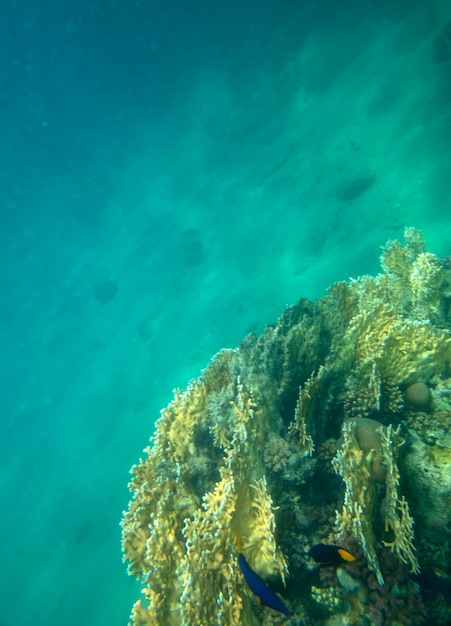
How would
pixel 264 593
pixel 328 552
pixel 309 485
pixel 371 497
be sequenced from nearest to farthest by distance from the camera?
1. pixel 264 593
2. pixel 328 552
3. pixel 371 497
4. pixel 309 485

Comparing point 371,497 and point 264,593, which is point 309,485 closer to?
point 371,497

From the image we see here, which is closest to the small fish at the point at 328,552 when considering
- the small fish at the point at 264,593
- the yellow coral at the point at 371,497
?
the yellow coral at the point at 371,497

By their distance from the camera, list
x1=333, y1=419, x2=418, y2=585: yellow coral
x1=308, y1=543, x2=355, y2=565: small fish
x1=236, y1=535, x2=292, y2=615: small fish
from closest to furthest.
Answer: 1. x1=236, y1=535, x2=292, y2=615: small fish
2. x1=308, y1=543, x2=355, y2=565: small fish
3. x1=333, y1=419, x2=418, y2=585: yellow coral

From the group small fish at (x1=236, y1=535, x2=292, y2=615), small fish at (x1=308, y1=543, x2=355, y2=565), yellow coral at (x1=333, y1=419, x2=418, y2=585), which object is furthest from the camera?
yellow coral at (x1=333, y1=419, x2=418, y2=585)

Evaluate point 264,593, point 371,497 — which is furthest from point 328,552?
point 371,497

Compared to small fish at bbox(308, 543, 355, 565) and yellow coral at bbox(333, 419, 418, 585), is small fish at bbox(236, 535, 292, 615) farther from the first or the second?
yellow coral at bbox(333, 419, 418, 585)

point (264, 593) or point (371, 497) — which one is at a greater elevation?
point (371, 497)

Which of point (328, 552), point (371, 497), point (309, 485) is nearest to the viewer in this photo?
point (328, 552)

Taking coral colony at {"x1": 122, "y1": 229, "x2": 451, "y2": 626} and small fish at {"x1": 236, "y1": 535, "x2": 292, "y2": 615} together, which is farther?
coral colony at {"x1": 122, "y1": 229, "x2": 451, "y2": 626}

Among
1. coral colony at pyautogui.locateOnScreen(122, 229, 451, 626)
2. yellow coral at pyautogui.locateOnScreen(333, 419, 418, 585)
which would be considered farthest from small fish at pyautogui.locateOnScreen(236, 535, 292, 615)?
yellow coral at pyautogui.locateOnScreen(333, 419, 418, 585)

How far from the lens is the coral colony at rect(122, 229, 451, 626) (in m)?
3.10

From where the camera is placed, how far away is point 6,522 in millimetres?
31344

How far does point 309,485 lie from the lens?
3996 mm

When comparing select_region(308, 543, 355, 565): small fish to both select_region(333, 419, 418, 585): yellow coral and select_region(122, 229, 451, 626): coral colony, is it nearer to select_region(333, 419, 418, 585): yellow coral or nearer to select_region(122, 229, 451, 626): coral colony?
select_region(122, 229, 451, 626): coral colony
